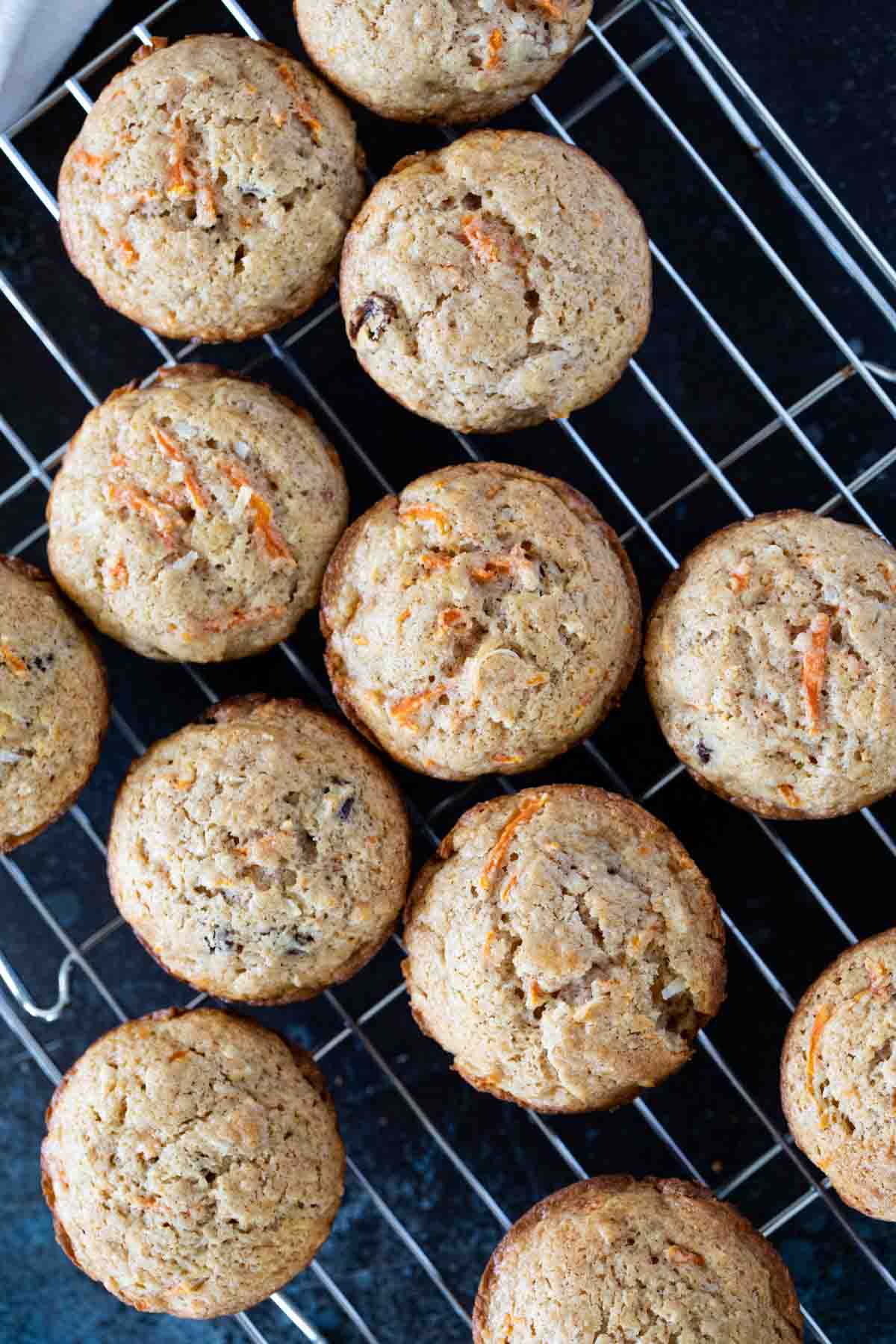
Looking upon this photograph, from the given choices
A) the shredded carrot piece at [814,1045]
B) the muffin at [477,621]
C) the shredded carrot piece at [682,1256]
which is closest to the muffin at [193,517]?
the muffin at [477,621]

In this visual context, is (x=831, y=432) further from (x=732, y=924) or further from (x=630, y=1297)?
(x=630, y=1297)

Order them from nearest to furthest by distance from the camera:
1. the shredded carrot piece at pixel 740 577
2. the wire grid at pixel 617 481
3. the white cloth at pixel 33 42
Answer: the shredded carrot piece at pixel 740 577
the white cloth at pixel 33 42
the wire grid at pixel 617 481

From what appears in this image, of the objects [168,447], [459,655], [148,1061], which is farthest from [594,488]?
[148,1061]

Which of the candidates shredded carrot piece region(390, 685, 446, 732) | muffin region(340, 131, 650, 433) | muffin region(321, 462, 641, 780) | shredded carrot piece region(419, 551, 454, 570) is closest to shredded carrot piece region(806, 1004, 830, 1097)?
muffin region(321, 462, 641, 780)

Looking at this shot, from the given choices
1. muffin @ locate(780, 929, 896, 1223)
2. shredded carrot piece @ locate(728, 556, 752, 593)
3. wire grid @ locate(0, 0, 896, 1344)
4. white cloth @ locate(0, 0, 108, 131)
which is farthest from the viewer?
wire grid @ locate(0, 0, 896, 1344)

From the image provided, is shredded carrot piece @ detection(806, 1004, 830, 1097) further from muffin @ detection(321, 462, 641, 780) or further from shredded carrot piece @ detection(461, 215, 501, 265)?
shredded carrot piece @ detection(461, 215, 501, 265)

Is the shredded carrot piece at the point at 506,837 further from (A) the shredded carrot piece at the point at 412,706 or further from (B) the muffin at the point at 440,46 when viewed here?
(B) the muffin at the point at 440,46
